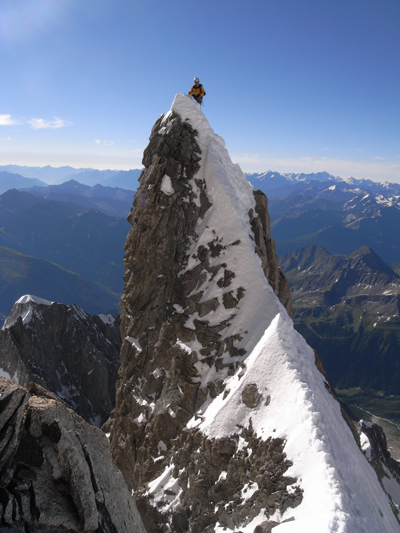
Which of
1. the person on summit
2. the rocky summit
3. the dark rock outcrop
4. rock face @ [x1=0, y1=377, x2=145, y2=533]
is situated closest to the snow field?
the rocky summit

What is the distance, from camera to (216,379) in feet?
104

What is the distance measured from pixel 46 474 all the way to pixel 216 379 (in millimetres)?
21335

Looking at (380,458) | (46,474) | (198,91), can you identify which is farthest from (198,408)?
(380,458)

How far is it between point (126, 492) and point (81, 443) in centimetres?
528

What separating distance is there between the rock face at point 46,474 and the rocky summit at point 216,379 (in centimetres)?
1062

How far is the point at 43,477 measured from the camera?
11.8 meters

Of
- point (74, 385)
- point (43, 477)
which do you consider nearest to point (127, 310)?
point (43, 477)

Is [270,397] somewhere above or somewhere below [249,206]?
below

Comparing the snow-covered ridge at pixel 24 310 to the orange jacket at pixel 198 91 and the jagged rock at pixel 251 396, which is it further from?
the jagged rock at pixel 251 396

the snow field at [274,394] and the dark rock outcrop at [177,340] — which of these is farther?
the dark rock outcrop at [177,340]

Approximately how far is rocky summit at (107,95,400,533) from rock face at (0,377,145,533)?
1062 cm

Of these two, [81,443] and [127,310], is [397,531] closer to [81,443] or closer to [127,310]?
[81,443]

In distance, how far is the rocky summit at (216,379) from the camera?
2034 centimetres

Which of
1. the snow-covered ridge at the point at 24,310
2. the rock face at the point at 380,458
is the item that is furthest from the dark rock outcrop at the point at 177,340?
the snow-covered ridge at the point at 24,310
